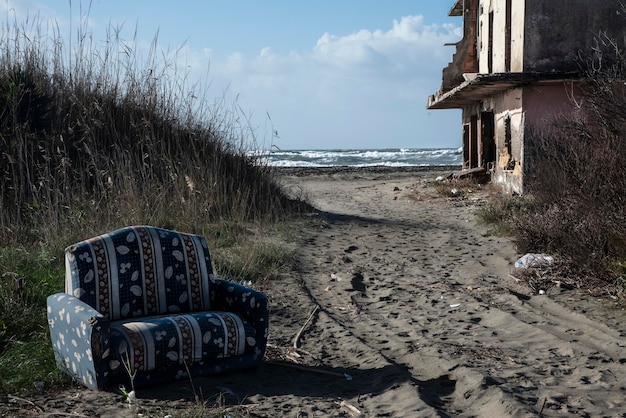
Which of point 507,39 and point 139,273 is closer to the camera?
point 139,273

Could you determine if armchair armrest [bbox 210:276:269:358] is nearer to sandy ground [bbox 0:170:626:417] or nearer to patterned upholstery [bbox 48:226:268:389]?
patterned upholstery [bbox 48:226:268:389]

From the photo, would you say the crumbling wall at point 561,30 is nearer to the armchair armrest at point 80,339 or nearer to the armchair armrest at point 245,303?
the armchair armrest at point 245,303

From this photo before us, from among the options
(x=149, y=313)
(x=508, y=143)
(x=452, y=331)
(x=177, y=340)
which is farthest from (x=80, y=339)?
(x=508, y=143)

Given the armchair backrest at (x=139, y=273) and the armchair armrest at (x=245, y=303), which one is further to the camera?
the armchair armrest at (x=245, y=303)

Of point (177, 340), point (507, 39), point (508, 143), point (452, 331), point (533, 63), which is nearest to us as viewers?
point (177, 340)

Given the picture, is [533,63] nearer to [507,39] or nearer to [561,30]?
[561,30]

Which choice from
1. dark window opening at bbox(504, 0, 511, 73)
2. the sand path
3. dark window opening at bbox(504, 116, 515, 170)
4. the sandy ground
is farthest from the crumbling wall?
the sandy ground

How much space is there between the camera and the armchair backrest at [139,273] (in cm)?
456

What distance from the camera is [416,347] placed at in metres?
5.34

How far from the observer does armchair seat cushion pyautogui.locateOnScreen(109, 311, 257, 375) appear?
418 cm

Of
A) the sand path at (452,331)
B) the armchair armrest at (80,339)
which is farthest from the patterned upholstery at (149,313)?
the sand path at (452,331)

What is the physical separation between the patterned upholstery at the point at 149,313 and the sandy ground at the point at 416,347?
161 mm

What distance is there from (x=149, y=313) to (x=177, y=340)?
0.53 metres

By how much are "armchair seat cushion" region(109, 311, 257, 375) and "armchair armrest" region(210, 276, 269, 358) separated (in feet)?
0.21
